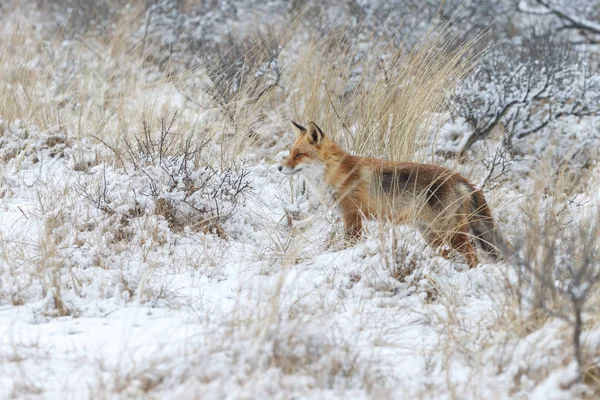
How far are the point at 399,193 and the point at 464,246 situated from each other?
593mm

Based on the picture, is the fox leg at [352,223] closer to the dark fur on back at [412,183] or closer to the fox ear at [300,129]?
the dark fur on back at [412,183]

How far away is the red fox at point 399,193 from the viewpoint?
15.9 ft

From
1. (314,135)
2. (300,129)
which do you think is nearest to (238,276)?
(314,135)

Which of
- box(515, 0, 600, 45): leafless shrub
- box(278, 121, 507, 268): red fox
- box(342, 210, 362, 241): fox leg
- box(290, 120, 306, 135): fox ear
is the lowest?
box(342, 210, 362, 241): fox leg

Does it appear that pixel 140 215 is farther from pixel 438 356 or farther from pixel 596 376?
pixel 596 376

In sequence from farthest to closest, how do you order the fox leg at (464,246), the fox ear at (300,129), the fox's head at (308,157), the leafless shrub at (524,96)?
the leafless shrub at (524,96)
the fox ear at (300,129)
the fox's head at (308,157)
the fox leg at (464,246)

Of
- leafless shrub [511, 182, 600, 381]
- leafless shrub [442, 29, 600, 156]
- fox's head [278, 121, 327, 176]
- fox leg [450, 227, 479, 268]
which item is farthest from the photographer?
leafless shrub [442, 29, 600, 156]

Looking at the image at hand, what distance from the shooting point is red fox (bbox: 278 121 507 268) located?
190 inches

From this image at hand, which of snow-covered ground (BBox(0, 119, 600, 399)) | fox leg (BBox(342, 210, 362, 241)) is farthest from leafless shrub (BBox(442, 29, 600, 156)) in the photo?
snow-covered ground (BBox(0, 119, 600, 399))

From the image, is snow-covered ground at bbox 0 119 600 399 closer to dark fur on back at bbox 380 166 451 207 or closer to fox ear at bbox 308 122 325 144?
dark fur on back at bbox 380 166 451 207

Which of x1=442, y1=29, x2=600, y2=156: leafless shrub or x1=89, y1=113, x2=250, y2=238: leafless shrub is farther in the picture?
x1=442, y1=29, x2=600, y2=156: leafless shrub

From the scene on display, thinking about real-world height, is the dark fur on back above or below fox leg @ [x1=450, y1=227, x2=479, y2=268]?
above

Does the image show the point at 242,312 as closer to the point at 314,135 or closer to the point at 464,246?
the point at 464,246

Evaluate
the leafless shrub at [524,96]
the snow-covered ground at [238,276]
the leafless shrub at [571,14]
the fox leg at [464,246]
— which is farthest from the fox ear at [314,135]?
the leafless shrub at [571,14]
